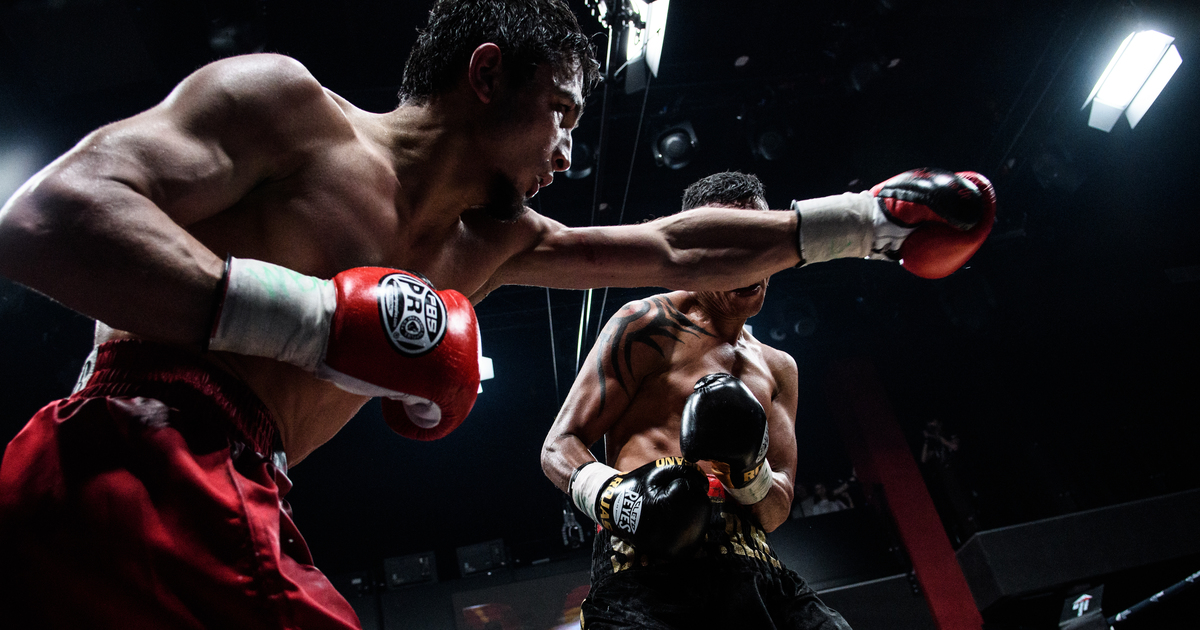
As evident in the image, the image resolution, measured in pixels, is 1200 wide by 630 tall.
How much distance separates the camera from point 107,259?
758 mm

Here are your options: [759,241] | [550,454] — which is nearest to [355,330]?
[759,241]

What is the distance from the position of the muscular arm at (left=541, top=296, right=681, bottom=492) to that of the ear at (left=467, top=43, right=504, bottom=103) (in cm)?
94

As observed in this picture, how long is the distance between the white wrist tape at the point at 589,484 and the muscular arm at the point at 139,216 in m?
1.11

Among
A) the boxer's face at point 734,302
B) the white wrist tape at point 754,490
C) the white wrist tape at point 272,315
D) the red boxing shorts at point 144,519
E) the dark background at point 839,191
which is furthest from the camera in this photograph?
the dark background at point 839,191

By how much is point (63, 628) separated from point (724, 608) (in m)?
1.29

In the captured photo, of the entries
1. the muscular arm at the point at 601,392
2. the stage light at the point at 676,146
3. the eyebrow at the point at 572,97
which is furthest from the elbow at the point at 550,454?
the stage light at the point at 676,146

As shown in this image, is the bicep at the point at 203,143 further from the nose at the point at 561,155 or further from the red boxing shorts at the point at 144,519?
A: the nose at the point at 561,155

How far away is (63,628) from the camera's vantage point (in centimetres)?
69

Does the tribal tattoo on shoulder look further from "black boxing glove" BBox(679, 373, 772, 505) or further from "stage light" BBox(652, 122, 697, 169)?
"stage light" BBox(652, 122, 697, 169)

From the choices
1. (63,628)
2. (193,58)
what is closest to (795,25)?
(193,58)

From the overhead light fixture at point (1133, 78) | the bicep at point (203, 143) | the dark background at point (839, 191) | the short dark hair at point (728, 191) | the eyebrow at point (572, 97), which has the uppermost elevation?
the overhead light fixture at point (1133, 78)

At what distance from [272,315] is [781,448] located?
1664 millimetres

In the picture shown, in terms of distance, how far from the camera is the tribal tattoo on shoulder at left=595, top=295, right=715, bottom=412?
2072mm

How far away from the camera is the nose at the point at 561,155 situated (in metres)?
1.45
